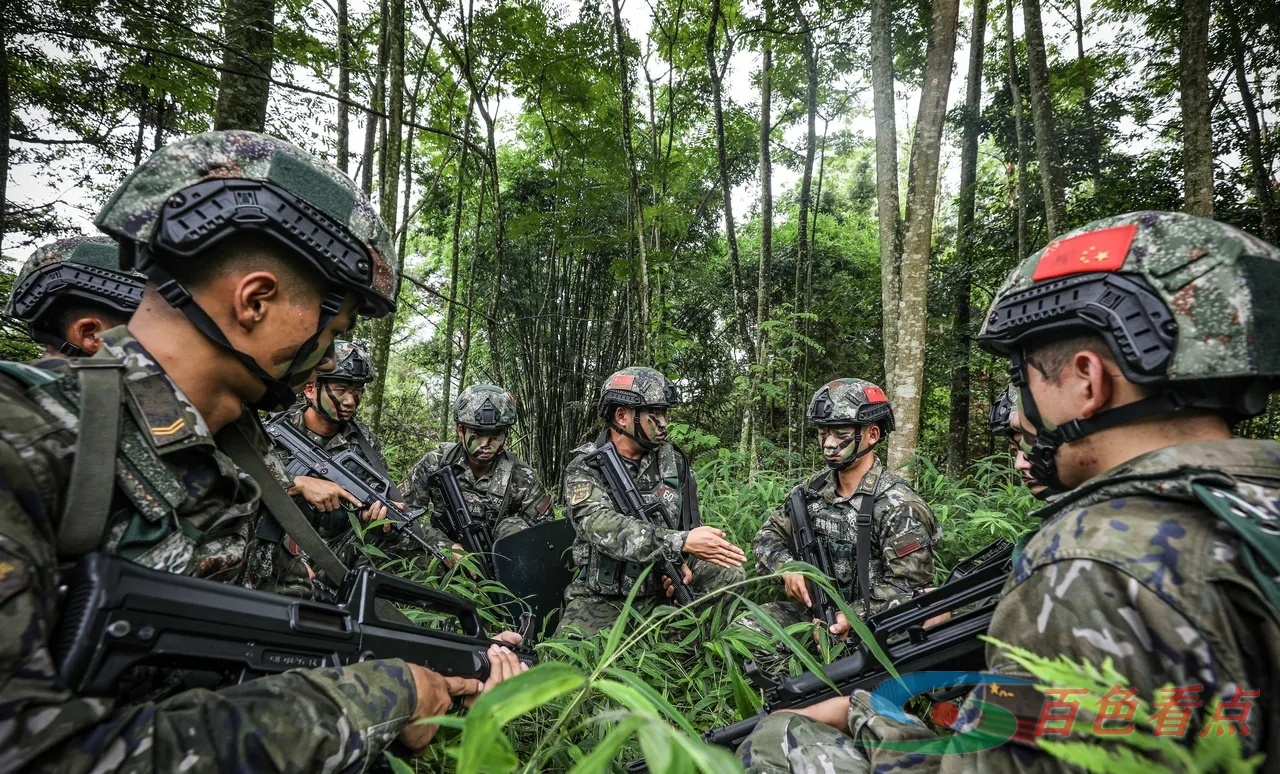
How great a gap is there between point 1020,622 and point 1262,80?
12.8 meters

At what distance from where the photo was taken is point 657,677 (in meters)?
2.62

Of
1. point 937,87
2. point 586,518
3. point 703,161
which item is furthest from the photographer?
point 703,161

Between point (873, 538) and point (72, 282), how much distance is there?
4.56 m

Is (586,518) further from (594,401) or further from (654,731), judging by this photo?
(594,401)

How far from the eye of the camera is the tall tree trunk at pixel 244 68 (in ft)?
12.6

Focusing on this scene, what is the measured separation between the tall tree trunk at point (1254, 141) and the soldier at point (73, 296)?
12.8 m

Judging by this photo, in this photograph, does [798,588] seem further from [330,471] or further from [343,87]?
[343,87]

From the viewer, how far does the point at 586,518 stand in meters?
4.11

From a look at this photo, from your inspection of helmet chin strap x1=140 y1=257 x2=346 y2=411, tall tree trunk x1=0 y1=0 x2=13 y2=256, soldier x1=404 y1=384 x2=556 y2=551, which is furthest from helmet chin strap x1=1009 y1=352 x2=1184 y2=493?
tall tree trunk x1=0 y1=0 x2=13 y2=256

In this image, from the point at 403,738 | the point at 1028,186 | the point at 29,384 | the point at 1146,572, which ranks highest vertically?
the point at 1028,186

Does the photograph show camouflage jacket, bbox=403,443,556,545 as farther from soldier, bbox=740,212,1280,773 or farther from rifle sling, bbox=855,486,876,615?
soldier, bbox=740,212,1280,773

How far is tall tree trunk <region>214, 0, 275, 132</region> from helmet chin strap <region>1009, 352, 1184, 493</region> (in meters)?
4.68

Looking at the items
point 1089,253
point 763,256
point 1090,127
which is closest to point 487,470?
point 1089,253

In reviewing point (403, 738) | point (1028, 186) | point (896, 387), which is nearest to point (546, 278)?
point (896, 387)
